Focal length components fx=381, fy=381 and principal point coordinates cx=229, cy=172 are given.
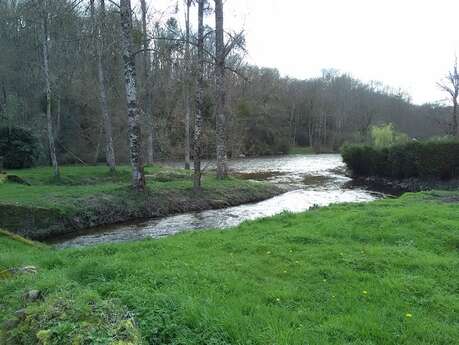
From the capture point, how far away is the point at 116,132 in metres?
34.9

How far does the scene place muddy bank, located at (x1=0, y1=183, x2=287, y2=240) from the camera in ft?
41.1

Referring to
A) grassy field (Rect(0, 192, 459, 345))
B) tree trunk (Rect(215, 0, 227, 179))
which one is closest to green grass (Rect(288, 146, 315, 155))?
tree trunk (Rect(215, 0, 227, 179))

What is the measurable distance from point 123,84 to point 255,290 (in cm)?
2954

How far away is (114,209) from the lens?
592 inches

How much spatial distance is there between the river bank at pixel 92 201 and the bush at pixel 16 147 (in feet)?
12.0

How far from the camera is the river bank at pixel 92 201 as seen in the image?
12.7 m

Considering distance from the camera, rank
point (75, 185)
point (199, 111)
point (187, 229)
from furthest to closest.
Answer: point (75, 185) < point (199, 111) < point (187, 229)

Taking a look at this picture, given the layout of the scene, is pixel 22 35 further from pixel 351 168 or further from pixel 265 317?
pixel 265 317

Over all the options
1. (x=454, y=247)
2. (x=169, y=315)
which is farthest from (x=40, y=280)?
(x=454, y=247)

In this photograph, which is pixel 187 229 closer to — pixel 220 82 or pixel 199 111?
pixel 199 111

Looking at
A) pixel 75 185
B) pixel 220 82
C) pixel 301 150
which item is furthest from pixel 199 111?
pixel 301 150

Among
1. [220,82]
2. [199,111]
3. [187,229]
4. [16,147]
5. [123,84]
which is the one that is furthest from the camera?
[123,84]

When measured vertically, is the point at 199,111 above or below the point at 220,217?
above

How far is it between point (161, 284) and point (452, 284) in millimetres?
4285
